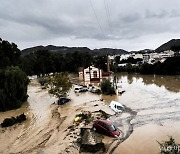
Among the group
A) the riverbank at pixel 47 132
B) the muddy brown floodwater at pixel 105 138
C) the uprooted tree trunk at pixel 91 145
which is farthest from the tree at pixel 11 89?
the uprooted tree trunk at pixel 91 145

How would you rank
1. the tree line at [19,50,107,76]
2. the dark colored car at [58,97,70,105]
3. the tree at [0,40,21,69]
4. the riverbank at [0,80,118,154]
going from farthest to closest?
the tree line at [19,50,107,76], the tree at [0,40,21,69], the dark colored car at [58,97,70,105], the riverbank at [0,80,118,154]

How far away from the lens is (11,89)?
136 ft

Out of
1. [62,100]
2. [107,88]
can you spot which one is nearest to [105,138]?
[62,100]

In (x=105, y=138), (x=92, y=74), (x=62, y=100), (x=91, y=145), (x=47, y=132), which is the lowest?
(x=47, y=132)

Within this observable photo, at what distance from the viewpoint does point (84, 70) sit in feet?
265

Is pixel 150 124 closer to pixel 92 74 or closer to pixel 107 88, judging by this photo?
pixel 107 88

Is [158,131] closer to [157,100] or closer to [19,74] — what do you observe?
[157,100]

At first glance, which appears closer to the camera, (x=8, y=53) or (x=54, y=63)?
(x=8, y=53)

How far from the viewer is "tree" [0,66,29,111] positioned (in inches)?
1584

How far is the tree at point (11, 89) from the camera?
40237 mm

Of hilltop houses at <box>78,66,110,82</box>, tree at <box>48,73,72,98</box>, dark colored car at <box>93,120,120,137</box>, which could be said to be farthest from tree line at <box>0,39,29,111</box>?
hilltop houses at <box>78,66,110,82</box>

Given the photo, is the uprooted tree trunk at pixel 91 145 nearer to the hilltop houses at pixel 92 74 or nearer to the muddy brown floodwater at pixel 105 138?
the muddy brown floodwater at pixel 105 138

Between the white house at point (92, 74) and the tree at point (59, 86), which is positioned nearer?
the tree at point (59, 86)

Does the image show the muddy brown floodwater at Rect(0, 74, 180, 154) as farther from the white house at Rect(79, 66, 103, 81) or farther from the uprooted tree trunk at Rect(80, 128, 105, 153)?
the white house at Rect(79, 66, 103, 81)
